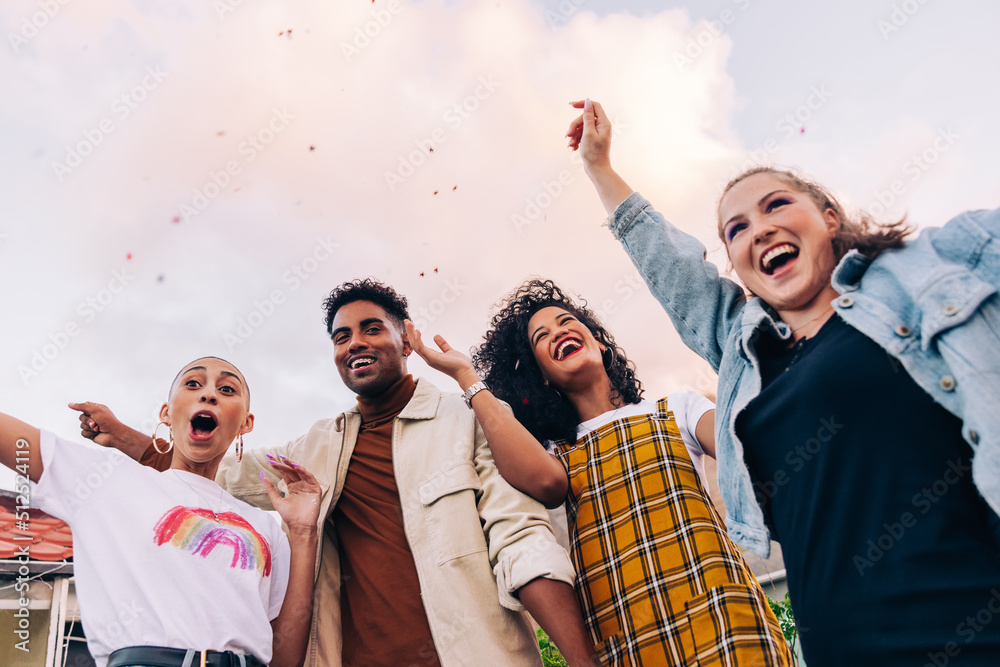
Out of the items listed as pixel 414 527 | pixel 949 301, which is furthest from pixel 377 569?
pixel 949 301

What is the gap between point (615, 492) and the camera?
114 inches

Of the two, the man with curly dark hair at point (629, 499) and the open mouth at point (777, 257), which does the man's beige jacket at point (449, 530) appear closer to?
the man with curly dark hair at point (629, 499)

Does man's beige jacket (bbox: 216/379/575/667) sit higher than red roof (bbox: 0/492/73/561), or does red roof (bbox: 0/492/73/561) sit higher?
red roof (bbox: 0/492/73/561)

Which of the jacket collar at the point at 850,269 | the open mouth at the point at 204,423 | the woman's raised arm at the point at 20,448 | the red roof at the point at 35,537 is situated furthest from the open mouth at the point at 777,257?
the red roof at the point at 35,537

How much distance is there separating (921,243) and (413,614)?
7.80 ft

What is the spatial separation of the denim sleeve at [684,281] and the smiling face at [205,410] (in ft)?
6.53

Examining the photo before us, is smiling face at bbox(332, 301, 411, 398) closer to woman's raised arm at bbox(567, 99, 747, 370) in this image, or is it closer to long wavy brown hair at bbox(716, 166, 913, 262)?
woman's raised arm at bbox(567, 99, 747, 370)

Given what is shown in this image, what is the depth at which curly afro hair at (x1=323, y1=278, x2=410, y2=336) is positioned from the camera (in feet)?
13.5

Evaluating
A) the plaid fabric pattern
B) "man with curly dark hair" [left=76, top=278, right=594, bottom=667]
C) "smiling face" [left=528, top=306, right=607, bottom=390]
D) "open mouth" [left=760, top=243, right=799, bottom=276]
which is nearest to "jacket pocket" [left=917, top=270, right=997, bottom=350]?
"open mouth" [left=760, top=243, right=799, bottom=276]

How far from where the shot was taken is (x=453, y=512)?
9.83 feet

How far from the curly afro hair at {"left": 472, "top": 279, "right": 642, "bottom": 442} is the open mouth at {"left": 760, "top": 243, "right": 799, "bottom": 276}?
1.34 metres

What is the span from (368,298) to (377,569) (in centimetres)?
173

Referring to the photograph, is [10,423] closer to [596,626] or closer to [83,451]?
[83,451]

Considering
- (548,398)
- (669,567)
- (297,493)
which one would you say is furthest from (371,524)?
(669,567)
